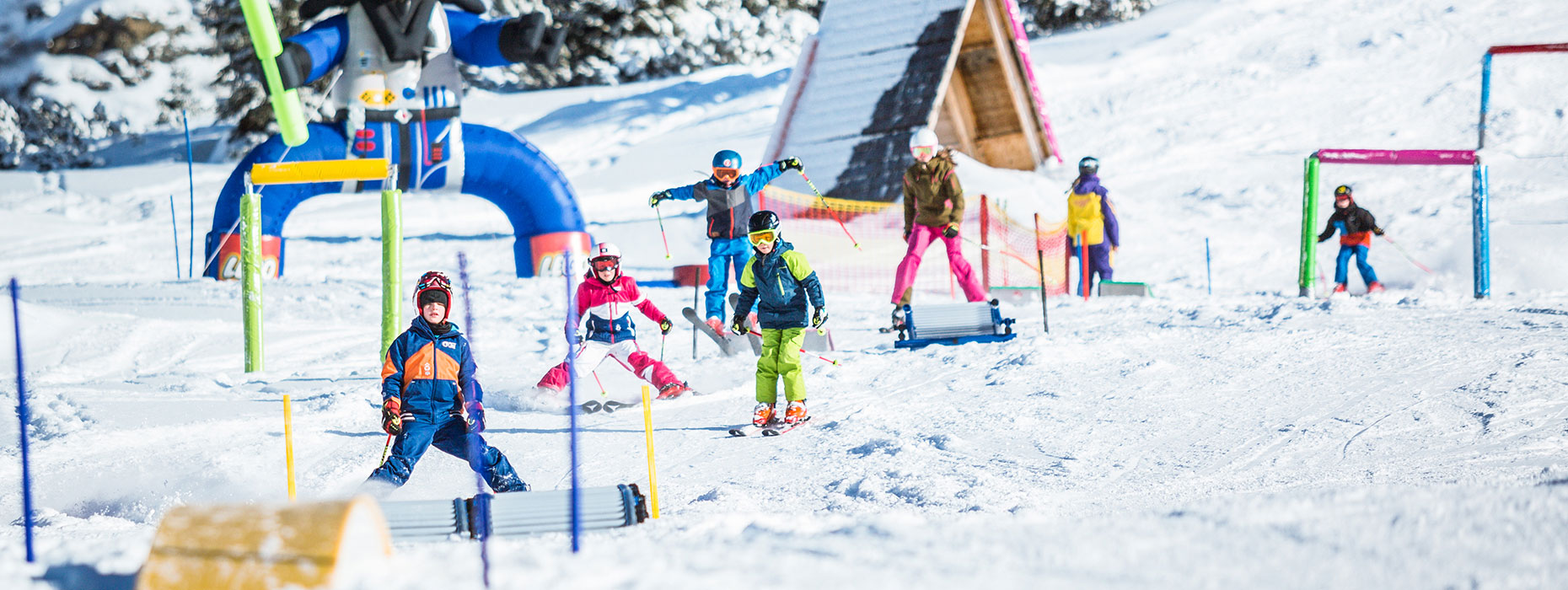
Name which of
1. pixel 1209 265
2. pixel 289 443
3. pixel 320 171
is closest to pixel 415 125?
pixel 320 171

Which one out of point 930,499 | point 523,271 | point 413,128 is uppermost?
point 413,128

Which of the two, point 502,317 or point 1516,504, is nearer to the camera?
point 1516,504

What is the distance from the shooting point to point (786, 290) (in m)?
5.71

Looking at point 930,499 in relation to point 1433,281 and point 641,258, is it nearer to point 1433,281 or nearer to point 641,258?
point 1433,281

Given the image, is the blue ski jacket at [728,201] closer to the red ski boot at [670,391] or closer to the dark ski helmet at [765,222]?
the red ski boot at [670,391]

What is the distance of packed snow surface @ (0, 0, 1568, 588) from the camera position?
3045mm

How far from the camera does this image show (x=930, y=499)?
4551 millimetres

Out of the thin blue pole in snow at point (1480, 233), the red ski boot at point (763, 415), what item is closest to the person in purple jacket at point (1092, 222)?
the thin blue pole in snow at point (1480, 233)

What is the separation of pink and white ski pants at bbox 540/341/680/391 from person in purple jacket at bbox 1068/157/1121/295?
19.1 ft

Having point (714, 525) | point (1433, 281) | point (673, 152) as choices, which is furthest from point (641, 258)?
point (714, 525)

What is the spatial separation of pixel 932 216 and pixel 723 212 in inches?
66.6

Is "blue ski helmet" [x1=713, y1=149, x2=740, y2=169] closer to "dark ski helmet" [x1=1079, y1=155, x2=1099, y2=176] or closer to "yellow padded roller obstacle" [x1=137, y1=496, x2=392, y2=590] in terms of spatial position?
"dark ski helmet" [x1=1079, y1=155, x2=1099, y2=176]

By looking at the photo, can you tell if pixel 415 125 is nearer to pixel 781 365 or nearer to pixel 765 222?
pixel 765 222

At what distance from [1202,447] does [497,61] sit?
7095 millimetres
